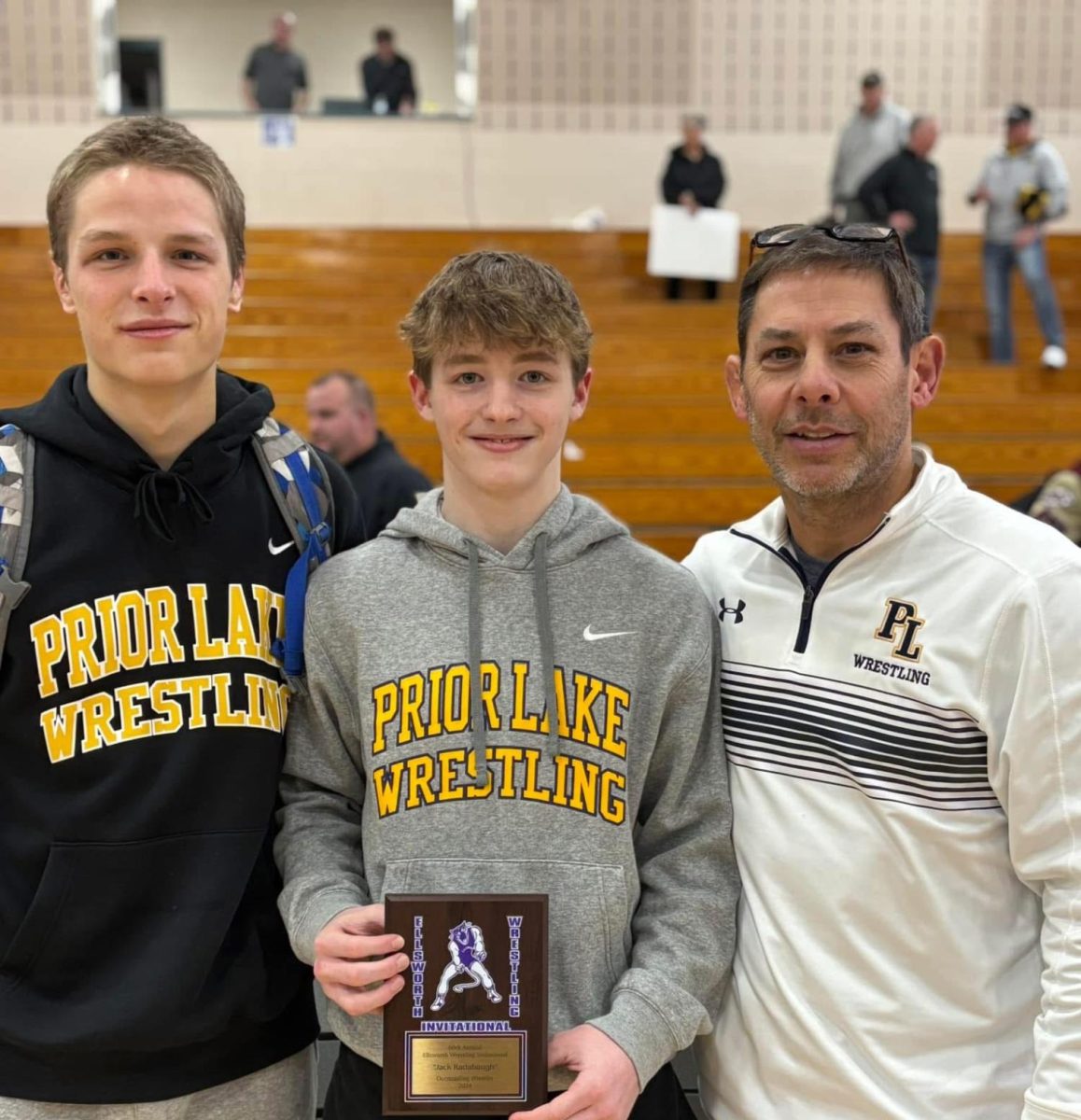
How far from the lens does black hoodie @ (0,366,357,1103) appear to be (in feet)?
5.57

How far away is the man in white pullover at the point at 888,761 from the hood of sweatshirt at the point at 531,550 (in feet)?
0.90

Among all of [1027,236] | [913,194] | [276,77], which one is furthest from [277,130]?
[1027,236]

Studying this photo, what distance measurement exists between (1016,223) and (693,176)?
2834 millimetres

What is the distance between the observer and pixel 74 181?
1773 millimetres

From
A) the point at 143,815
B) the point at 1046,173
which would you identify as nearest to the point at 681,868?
the point at 143,815

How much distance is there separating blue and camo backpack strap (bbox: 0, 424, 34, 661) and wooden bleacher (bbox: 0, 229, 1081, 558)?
5917mm

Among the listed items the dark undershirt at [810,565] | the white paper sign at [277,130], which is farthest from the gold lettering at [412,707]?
the white paper sign at [277,130]

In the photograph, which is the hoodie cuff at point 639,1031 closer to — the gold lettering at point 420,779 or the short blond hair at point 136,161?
the gold lettering at point 420,779

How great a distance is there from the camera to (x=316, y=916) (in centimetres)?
168

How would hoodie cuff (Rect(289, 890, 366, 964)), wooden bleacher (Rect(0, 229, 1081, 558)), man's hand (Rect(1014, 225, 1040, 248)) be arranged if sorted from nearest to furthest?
hoodie cuff (Rect(289, 890, 366, 964)) < wooden bleacher (Rect(0, 229, 1081, 558)) < man's hand (Rect(1014, 225, 1040, 248))

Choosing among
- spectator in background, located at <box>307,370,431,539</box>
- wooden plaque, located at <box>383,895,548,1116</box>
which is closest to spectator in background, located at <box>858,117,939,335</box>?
spectator in background, located at <box>307,370,431,539</box>

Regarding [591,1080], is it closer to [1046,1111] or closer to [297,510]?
[1046,1111]

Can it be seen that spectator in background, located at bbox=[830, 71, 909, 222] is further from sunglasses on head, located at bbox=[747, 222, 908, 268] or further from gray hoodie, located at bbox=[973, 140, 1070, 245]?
sunglasses on head, located at bbox=[747, 222, 908, 268]

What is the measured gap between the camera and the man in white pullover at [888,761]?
1.61 metres
